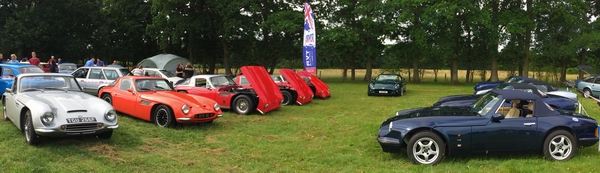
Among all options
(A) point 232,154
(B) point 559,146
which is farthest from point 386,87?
(A) point 232,154

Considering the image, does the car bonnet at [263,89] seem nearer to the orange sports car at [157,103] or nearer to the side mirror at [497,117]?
the orange sports car at [157,103]

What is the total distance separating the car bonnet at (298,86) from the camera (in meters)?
14.8

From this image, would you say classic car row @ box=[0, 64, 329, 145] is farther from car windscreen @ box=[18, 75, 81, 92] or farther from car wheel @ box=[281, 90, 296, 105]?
car wheel @ box=[281, 90, 296, 105]

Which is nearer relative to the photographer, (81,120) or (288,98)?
(81,120)

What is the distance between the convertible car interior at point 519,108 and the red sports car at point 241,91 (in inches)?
265

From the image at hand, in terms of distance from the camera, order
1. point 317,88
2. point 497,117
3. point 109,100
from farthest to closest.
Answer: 1. point 317,88
2. point 109,100
3. point 497,117

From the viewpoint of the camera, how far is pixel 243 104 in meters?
11.6

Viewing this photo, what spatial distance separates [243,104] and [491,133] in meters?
7.27

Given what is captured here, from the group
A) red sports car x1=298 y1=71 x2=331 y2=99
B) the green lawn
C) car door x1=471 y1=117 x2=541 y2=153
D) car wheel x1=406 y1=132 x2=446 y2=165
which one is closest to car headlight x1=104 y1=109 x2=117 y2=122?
the green lawn

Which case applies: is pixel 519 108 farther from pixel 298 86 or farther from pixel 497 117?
pixel 298 86

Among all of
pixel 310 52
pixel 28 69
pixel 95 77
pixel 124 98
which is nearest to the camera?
pixel 124 98

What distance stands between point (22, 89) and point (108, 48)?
127 ft

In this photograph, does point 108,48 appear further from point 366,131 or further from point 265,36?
point 366,131

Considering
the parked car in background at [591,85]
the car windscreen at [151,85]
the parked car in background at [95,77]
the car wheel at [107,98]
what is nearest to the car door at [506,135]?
the car windscreen at [151,85]
